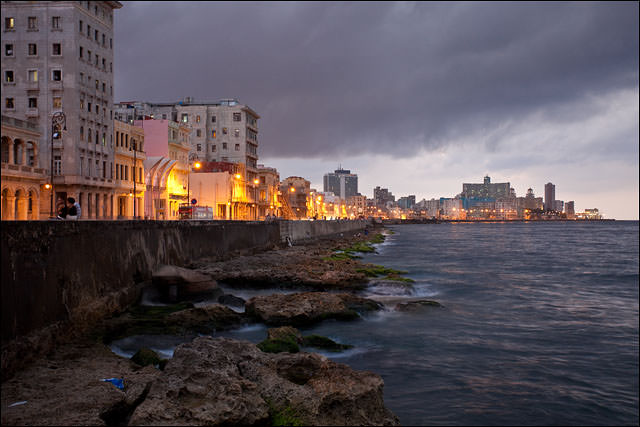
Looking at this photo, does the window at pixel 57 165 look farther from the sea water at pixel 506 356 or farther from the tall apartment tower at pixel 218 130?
the sea water at pixel 506 356

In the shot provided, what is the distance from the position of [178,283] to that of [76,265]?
24.4 feet

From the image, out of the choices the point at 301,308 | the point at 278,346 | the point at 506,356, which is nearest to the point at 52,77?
the point at 301,308

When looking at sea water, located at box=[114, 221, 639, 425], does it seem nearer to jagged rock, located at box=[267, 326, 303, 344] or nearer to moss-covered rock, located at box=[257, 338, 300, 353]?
jagged rock, located at box=[267, 326, 303, 344]

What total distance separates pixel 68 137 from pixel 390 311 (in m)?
50.9

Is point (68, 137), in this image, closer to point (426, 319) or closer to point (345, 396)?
point (426, 319)

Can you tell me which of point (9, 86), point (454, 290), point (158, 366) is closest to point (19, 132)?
point (9, 86)

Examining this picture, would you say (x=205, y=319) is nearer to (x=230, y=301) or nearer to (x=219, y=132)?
(x=230, y=301)

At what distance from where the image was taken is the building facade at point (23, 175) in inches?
1962

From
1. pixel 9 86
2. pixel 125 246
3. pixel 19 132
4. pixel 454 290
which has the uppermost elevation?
pixel 9 86

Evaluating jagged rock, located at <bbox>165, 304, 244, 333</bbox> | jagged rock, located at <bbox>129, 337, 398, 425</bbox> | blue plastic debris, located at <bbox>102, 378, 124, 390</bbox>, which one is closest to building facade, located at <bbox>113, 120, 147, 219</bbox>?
jagged rock, located at <bbox>165, 304, 244, 333</bbox>

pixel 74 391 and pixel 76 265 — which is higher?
pixel 76 265

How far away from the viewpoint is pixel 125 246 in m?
22.7

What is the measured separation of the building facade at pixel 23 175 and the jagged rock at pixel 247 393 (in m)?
46.9

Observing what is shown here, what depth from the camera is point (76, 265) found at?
1697 centimetres
